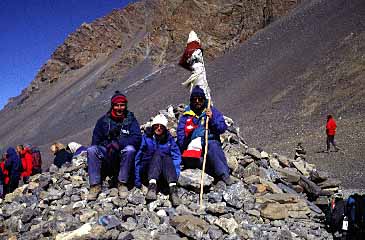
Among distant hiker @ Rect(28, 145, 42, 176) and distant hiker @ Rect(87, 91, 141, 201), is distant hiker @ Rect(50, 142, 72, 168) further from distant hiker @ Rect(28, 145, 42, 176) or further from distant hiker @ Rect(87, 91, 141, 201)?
distant hiker @ Rect(87, 91, 141, 201)

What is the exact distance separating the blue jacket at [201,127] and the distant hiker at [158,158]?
26 centimetres

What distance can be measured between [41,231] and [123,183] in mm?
1255

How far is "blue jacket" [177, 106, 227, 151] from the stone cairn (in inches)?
21.0

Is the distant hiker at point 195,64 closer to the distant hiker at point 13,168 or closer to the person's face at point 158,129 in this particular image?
the person's face at point 158,129

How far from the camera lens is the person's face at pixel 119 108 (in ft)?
20.5

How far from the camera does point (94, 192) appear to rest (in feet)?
19.9

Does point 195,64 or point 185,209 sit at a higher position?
point 195,64

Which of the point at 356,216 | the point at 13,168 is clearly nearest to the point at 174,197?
the point at 356,216

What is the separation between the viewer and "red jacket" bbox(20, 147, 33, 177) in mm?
10153

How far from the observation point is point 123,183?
19.8 ft

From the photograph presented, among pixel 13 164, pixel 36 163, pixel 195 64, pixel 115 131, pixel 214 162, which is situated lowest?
pixel 214 162

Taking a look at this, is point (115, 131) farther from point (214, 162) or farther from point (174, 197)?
point (214, 162)

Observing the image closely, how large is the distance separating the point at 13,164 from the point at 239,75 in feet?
96.0

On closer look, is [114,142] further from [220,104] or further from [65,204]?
[220,104]
